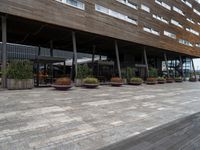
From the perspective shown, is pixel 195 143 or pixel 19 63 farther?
pixel 19 63

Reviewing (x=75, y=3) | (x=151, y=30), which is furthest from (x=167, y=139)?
(x=151, y=30)

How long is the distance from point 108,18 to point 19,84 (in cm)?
1173

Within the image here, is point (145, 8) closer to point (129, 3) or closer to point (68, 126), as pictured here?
point (129, 3)

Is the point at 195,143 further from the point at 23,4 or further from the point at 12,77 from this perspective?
the point at 23,4

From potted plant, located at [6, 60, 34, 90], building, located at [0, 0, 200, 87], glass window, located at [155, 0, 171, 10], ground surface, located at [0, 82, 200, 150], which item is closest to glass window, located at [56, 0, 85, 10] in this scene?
building, located at [0, 0, 200, 87]

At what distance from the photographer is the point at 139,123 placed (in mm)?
5586

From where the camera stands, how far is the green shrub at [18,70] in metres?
12.7

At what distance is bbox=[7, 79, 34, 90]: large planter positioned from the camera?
12.6 meters

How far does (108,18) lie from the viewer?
19938 millimetres

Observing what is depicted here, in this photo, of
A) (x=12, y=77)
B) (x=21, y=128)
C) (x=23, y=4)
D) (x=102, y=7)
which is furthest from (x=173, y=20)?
(x=21, y=128)

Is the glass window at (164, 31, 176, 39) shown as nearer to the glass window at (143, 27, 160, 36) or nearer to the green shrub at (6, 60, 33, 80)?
the glass window at (143, 27, 160, 36)

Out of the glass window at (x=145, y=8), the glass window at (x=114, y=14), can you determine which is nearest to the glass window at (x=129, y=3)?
the glass window at (x=145, y=8)

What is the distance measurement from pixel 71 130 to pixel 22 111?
2663 mm

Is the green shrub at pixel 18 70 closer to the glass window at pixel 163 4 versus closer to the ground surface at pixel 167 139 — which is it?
the ground surface at pixel 167 139
